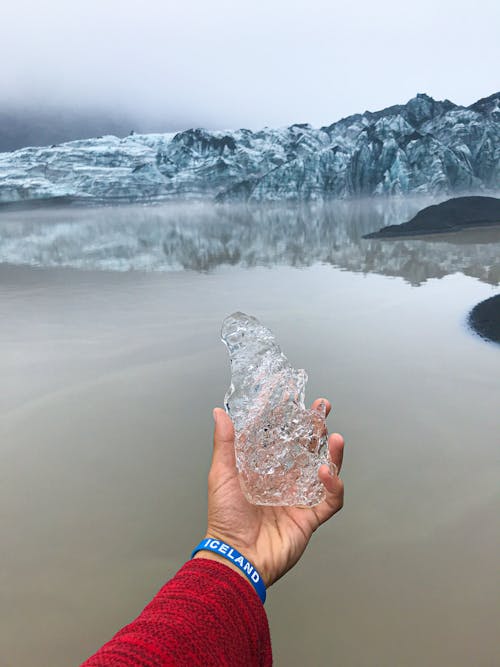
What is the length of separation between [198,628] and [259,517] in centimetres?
80

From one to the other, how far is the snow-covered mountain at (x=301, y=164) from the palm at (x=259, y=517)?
12748 cm

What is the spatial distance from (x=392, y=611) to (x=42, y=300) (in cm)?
1242

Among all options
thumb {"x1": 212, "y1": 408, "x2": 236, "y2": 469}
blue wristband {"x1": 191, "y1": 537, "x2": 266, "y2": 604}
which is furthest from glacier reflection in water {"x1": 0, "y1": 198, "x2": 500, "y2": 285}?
blue wristband {"x1": 191, "y1": 537, "x2": 266, "y2": 604}

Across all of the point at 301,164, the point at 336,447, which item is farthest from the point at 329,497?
the point at 301,164

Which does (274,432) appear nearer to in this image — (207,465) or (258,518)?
(258,518)

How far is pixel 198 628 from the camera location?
1.40 meters

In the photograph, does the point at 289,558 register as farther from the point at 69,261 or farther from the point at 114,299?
the point at 69,261

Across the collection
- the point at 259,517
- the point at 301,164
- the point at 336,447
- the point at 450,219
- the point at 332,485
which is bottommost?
the point at 259,517

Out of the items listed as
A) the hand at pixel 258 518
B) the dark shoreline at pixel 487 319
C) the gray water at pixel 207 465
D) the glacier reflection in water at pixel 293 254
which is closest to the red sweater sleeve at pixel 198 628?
the hand at pixel 258 518

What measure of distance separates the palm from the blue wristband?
5.2 inches

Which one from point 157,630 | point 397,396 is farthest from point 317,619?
point 397,396

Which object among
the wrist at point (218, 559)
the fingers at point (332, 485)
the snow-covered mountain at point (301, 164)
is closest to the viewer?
the wrist at point (218, 559)

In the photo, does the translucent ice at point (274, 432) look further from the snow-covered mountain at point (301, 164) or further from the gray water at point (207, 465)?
the snow-covered mountain at point (301, 164)

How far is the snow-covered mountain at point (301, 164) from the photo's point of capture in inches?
4633
